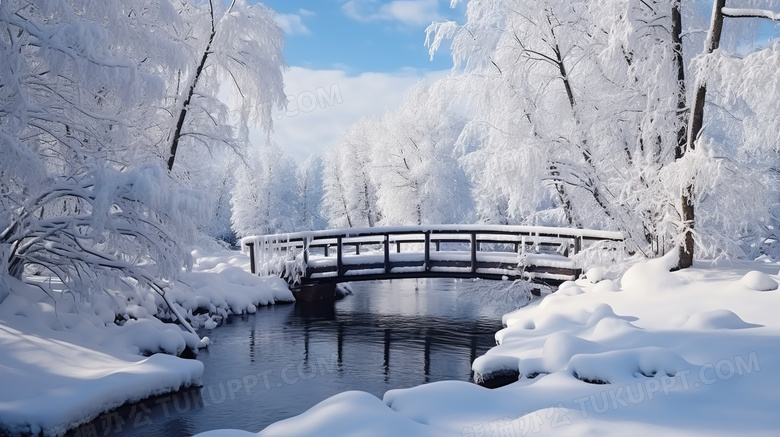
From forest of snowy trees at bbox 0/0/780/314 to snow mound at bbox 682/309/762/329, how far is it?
2.96m

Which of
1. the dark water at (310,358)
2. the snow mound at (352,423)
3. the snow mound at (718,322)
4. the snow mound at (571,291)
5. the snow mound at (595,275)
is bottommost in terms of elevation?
the dark water at (310,358)

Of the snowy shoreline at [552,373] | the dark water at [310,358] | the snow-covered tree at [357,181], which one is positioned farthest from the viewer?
the snow-covered tree at [357,181]

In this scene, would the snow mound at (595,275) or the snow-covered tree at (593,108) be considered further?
the snow mound at (595,275)

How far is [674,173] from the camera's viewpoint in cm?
991

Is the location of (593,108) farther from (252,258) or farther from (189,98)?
(252,258)

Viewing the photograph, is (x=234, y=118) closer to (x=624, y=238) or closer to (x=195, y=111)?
(x=195, y=111)

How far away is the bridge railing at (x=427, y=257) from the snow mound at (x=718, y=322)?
5.06 metres

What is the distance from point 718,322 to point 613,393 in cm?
239

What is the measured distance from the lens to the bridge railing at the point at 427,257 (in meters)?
13.4

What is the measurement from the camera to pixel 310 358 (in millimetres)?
9828

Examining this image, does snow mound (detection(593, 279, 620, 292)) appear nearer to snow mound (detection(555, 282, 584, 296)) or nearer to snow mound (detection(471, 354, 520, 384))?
snow mound (detection(555, 282, 584, 296))

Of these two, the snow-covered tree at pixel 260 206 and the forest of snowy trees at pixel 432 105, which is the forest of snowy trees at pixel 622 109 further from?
the snow-covered tree at pixel 260 206

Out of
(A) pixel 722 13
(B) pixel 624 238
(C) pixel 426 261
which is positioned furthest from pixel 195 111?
(A) pixel 722 13

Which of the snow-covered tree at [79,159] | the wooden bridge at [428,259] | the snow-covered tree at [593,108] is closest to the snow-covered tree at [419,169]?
the wooden bridge at [428,259]
